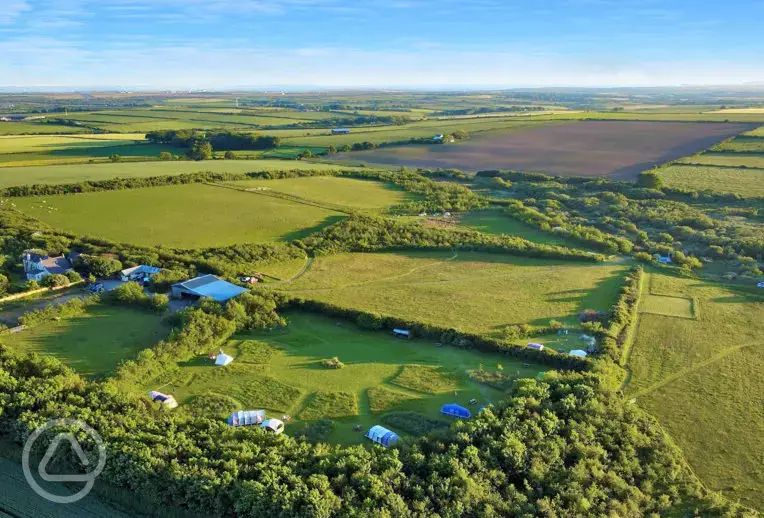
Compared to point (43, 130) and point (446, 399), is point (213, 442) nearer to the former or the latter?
point (446, 399)

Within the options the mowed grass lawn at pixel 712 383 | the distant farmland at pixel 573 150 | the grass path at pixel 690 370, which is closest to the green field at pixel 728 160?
the distant farmland at pixel 573 150

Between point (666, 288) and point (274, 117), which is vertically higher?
point (274, 117)

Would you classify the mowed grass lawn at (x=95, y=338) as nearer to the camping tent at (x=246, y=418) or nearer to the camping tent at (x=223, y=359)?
the camping tent at (x=223, y=359)

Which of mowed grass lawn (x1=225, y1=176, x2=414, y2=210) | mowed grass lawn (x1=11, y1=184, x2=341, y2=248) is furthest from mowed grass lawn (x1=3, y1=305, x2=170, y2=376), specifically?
mowed grass lawn (x1=225, y1=176, x2=414, y2=210)

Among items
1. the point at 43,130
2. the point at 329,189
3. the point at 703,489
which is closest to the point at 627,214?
the point at 329,189

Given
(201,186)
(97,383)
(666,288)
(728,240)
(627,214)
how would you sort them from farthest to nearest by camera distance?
(201,186) → (627,214) → (728,240) → (666,288) → (97,383)

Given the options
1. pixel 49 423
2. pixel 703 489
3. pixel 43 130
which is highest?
pixel 43 130
